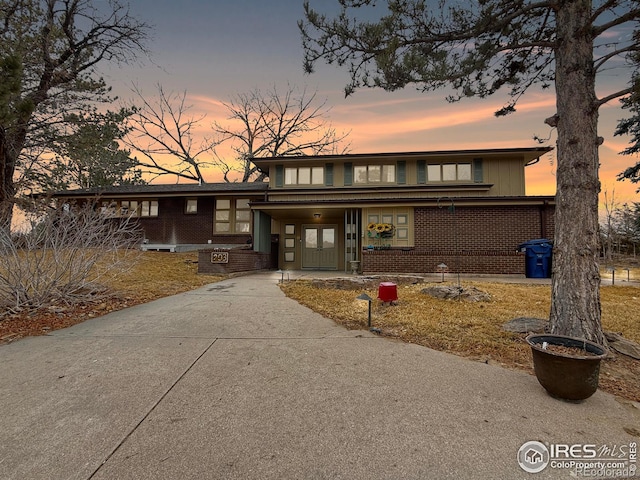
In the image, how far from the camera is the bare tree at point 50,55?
1098 cm

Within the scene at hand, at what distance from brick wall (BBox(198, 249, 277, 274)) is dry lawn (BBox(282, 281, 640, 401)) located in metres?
3.79

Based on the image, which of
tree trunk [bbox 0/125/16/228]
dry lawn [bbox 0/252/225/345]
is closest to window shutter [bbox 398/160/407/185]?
dry lawn [bbox 0/252/225/345]

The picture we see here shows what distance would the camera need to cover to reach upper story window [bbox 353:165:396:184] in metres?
15.5

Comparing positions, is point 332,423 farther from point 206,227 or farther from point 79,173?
point 79,173

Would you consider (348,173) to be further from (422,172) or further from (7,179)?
(7,179)

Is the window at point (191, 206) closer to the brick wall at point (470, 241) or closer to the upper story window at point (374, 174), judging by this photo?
the upper story window at point (374, 174)

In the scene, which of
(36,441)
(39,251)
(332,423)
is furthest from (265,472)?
(39,251)

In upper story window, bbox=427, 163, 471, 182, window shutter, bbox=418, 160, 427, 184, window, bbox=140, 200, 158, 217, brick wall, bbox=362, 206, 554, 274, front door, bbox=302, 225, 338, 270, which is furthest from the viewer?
window, bbox=140, 200, 158, 217

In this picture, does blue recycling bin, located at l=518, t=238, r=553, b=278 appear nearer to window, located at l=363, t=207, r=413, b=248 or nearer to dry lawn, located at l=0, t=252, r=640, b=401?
dry lawn, located at l=0, t=252, r=640, b=401

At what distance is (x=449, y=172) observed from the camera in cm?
1514

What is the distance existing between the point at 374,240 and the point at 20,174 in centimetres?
1675

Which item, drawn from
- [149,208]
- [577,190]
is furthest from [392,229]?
[149,208]

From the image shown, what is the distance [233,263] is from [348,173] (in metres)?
7.73

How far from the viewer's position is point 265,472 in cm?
182
